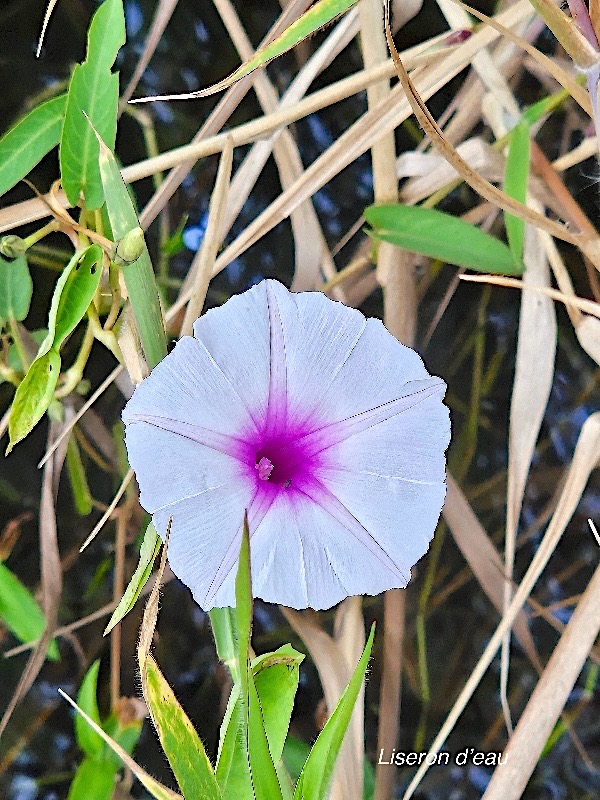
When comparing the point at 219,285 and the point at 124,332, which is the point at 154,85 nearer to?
the point at 219,285

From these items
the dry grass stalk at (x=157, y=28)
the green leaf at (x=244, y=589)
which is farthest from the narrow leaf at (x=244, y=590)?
the dry grass stalk at (x=157, y=28)

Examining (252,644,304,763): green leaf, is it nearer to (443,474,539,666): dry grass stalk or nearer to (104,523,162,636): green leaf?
(104,523,162,636): green leaf

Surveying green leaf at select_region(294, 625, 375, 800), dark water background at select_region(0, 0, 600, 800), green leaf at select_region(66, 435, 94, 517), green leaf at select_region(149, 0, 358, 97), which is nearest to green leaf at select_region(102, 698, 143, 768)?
dark water background at select_region(0, 0, 600, 800)

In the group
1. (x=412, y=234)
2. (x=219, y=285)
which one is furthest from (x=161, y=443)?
(x=219, y=285)

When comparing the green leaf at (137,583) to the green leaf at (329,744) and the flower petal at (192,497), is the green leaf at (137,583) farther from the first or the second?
the green leaf at (329,744)

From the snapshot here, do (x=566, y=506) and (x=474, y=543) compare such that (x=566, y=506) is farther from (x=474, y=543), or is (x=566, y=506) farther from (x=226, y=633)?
(x=226, y=633)
